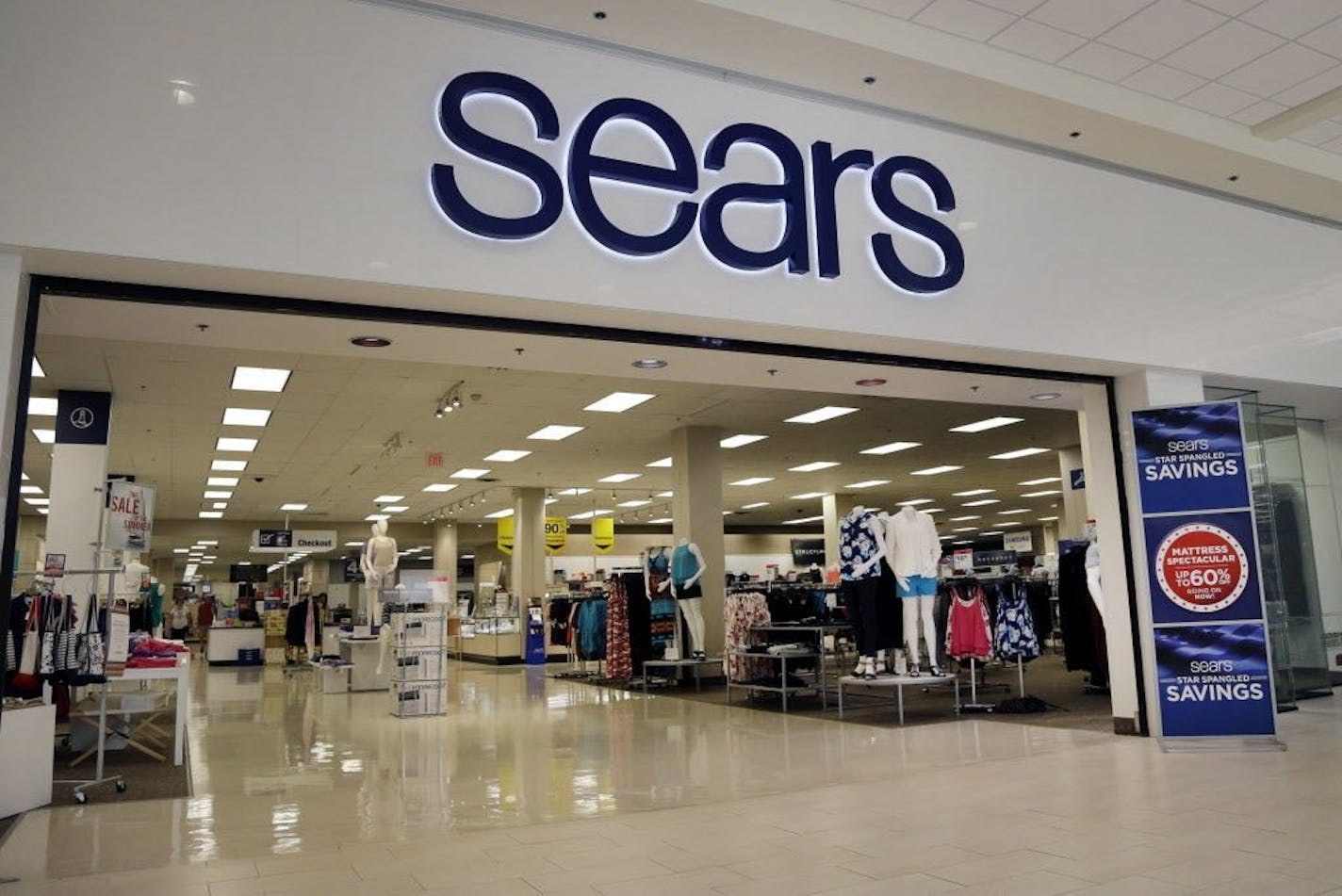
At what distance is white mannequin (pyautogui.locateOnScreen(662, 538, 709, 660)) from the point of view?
12141 mm

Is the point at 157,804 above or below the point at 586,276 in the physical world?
below

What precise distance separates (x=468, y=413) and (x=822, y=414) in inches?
177

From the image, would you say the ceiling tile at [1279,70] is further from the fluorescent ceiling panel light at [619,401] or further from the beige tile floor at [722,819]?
the fluorescent ceiling panel light at [619,401]

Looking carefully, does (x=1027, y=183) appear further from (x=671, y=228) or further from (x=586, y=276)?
(x=586, y=276)

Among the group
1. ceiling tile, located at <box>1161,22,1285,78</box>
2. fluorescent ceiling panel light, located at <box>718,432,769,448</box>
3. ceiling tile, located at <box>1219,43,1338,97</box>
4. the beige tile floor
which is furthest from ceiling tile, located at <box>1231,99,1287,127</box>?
fluorescent ceiling panel light, located at <box>718,432,769,448</box>

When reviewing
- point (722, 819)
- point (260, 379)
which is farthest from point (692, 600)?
point (722, 819)

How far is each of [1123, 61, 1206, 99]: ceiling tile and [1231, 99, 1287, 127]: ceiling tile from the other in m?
0.66

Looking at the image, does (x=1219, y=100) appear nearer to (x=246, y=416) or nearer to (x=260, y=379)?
(x=260, y=379)

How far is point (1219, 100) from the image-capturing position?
6.53 meters

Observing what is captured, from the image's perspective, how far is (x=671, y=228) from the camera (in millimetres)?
5281

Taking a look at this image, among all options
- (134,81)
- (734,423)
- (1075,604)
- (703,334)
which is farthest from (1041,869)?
(734,423)

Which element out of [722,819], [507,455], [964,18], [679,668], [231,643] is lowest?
[722,819]

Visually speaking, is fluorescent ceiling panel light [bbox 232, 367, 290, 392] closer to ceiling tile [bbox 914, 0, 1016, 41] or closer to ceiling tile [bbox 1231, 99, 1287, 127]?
ceiling tile [bbox 914, 0, 1016, 41]

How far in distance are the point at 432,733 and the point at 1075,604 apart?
21.7 ft
